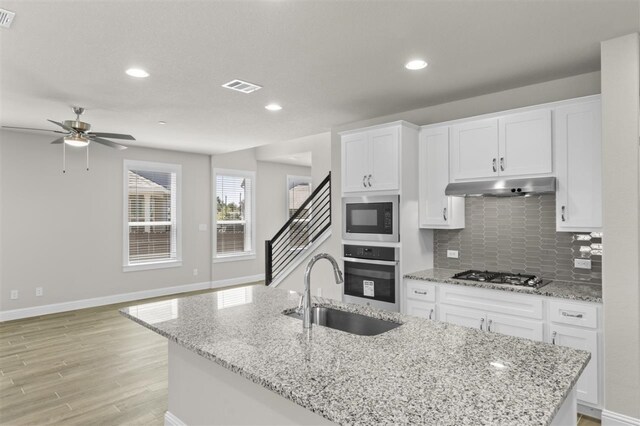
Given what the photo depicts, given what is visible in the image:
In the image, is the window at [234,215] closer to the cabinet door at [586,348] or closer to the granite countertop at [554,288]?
the granite countertop at [554,288]

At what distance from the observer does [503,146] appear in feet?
10.7

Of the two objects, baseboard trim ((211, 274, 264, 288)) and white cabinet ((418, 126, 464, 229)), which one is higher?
white cabinet ((418, 126, 464, 229))

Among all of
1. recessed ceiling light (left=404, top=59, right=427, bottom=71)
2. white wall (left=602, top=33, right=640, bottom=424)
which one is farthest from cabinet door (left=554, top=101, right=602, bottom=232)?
recessed ceiling light (left=404, top=59, right=427, bottom=71)

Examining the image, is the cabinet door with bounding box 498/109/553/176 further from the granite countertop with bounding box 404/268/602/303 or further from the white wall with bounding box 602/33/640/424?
the granite countertop with bounding box 404/268/602/303

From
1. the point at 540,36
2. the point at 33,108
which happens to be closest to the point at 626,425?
the point at 540,36

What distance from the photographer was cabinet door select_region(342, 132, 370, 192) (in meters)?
3.99

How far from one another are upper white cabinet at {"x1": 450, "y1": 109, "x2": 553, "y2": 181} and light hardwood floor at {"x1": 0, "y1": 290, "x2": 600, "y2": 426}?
1.92 meters

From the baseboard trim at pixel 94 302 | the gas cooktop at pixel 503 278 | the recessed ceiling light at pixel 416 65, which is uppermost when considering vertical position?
the recessed ceiling light at pixel 416 65

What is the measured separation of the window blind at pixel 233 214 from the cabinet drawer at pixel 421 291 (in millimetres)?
5067

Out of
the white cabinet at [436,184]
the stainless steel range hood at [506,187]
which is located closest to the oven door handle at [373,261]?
the white cabinet at [436,184]

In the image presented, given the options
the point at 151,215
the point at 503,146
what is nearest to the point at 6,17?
the point at 503,146

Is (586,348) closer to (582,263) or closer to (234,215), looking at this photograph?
(582,263)

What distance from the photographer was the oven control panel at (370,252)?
374 centimetres

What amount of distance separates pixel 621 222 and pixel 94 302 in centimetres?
676
